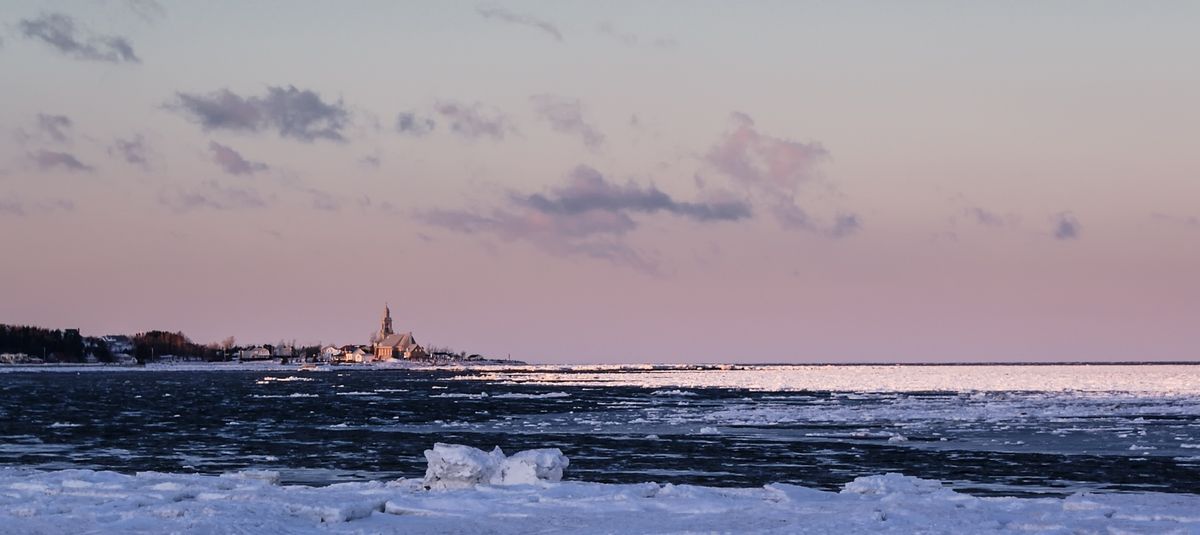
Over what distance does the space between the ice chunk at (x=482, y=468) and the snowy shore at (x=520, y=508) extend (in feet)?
0.10

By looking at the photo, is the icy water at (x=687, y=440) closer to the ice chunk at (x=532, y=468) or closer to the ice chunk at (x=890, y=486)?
the ice chunk at (x=890, y=486)

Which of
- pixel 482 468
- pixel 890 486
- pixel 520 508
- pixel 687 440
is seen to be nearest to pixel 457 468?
pixel 482 468

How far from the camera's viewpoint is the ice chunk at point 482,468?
20.3 m

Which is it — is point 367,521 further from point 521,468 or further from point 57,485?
point 57,485

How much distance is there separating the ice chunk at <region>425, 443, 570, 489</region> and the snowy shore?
31 mm

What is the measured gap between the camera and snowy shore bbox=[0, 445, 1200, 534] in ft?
50.5

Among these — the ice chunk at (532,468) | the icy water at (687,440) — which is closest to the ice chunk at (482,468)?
the ice chunk at (532,468)

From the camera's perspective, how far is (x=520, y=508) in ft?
56.4

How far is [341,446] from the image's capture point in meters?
32.7

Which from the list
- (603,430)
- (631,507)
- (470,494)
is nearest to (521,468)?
(470,494)

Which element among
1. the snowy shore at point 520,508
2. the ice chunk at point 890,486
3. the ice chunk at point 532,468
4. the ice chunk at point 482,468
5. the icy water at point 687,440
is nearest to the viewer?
the snowy shore at point 520,508

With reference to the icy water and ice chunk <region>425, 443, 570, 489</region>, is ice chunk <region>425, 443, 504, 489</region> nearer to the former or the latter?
ice chunk <region>425, 443, 570, 489</region>

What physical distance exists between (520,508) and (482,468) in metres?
3.26

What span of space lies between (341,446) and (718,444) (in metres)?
9.98
